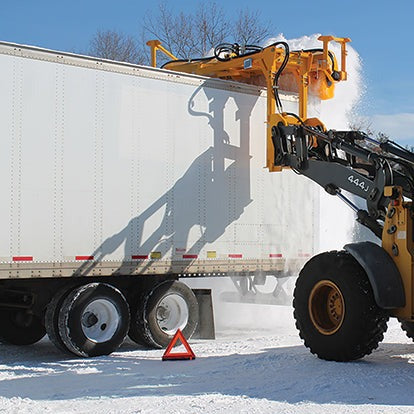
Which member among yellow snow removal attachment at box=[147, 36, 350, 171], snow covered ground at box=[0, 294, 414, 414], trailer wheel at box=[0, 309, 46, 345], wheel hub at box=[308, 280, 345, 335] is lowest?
snow covered ground at box=[0, 294, 414, 414]

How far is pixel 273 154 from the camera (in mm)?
12023

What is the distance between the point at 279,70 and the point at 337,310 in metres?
4.18

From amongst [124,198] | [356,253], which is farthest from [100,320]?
[356,253]

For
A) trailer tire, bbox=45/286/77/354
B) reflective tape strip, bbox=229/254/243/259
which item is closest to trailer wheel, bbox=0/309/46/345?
trailer tire, bbox=45/286/77/354

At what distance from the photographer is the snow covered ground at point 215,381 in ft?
23.9

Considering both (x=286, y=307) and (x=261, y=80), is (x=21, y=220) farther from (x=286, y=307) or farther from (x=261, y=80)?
(x=286, y=307)

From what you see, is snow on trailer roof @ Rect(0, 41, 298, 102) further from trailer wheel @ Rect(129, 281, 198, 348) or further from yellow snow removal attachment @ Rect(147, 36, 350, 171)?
trailer wheel @ Rect(129, 281, 198, 348)

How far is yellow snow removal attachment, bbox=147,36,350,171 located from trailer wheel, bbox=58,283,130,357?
322cm

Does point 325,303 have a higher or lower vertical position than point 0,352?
higher

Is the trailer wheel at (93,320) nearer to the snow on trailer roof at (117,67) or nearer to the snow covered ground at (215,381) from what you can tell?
the snow covered ground at (215,381)

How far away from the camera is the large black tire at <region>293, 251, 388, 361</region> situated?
934 centimetres

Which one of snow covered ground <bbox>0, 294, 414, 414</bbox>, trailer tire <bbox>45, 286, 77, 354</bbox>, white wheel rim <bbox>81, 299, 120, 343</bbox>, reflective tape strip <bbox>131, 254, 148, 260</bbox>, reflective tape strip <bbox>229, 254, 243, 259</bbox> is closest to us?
snow covered ground <bbox>0, 294, 414, 414</bbox>

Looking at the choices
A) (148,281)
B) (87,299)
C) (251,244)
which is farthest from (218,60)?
(87,299)

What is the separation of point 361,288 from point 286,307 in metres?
4.92
